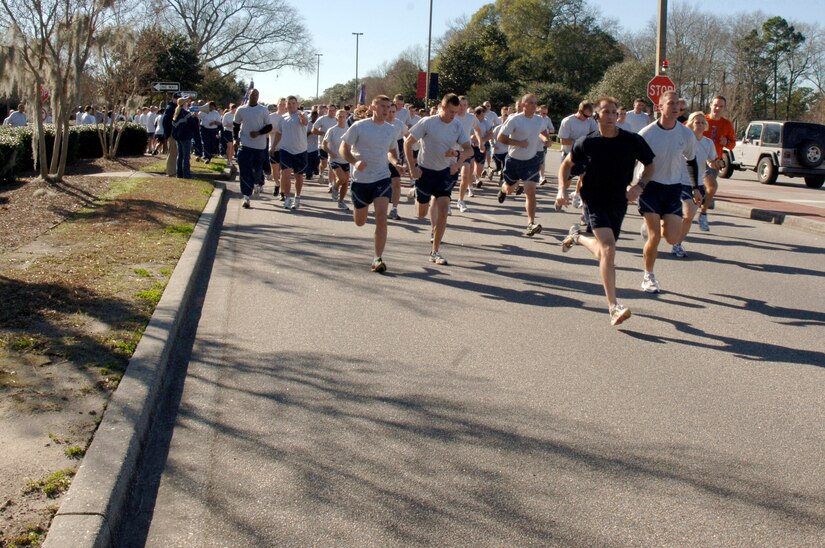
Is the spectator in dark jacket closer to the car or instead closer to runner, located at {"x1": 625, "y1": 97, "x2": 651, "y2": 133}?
runner, located at {"x1": 625, "y1": 97, "x2": 651, "y2": 133}

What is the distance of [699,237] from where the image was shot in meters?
13.4

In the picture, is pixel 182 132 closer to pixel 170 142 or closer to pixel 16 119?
pixel 170 142

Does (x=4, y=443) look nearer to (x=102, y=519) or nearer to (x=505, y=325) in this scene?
(x=102, y=519)

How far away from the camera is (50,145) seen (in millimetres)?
21328

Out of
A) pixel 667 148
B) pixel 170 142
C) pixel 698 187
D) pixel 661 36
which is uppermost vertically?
pixel 661 36

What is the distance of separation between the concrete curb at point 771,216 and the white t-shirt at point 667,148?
6.56 meters

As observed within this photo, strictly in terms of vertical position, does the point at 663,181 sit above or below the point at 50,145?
below

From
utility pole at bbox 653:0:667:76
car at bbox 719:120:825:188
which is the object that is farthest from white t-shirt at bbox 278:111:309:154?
car at bbox 719:120:825:188

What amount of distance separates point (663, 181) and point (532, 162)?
3929 millimetres

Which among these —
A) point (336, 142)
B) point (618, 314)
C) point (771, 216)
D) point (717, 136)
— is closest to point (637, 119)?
point (771, 216)

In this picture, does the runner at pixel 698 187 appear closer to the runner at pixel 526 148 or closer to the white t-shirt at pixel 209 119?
the runner at pixel 526 148

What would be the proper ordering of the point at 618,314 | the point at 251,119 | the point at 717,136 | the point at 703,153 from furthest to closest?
the point at 251,119 < the point at 717,136 < the point at 703,153 < the point at 618,314

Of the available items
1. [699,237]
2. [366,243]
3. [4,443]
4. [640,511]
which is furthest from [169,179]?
[640,511]

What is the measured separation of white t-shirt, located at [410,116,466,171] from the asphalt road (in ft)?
4.70
